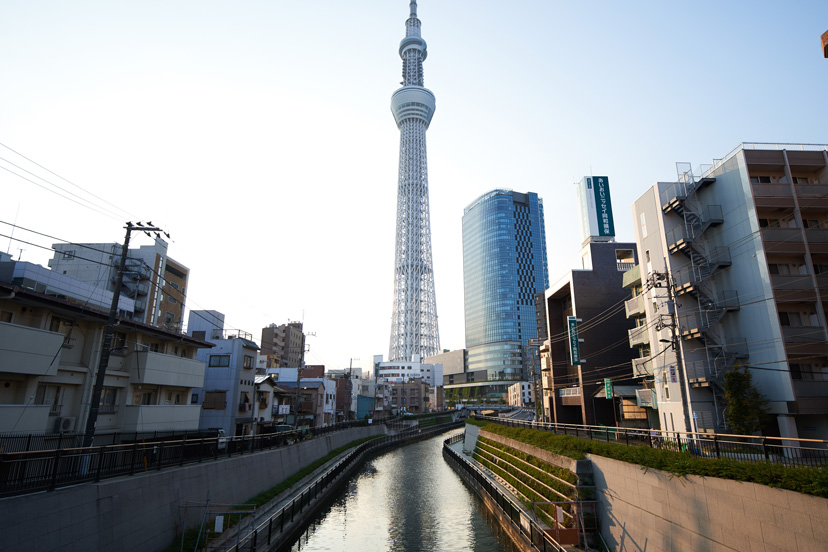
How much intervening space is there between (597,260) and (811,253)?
2175 centimetres

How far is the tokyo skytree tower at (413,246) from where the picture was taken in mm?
165500

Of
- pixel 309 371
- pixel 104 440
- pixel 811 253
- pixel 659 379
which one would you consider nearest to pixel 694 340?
pixel 659 379

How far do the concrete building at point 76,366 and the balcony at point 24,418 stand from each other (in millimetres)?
36

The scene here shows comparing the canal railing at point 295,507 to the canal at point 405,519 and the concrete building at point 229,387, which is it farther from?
the concrete building at point 229,387

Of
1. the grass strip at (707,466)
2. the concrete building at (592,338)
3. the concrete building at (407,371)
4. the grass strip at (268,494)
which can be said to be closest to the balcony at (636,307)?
the concrete building at (592,338)

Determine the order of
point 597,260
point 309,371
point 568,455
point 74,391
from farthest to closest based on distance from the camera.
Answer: point 309,371, point 597,260, point 74,391, point 568,455

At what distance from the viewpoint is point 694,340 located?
28.0 metres

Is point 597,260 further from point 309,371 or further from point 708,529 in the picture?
point 309,371

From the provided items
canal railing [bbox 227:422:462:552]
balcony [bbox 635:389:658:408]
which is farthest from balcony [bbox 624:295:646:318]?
canal railing [bbox 227:422:462:552]

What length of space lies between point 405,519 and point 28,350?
20852 mm

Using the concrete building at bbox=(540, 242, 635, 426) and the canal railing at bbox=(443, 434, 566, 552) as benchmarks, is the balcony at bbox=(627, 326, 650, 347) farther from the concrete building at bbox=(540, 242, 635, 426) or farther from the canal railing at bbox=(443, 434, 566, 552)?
the canal railing at bbox=(443, 434, 566, 552)

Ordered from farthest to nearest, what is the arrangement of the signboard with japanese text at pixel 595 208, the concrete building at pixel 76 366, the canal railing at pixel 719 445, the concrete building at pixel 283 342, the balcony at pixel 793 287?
the concrete building at pixel 283 342 < the signboard with japanese text at pixel 595 208 < the balcony at pixel 793 287 < the concrete building at pixel 76 366 < the canal railing at pixel 719 445

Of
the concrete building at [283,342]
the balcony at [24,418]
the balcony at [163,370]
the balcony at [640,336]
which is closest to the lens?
the balcony at [24,418]

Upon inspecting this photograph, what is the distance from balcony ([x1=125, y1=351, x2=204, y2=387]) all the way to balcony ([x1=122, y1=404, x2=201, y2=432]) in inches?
59.0
